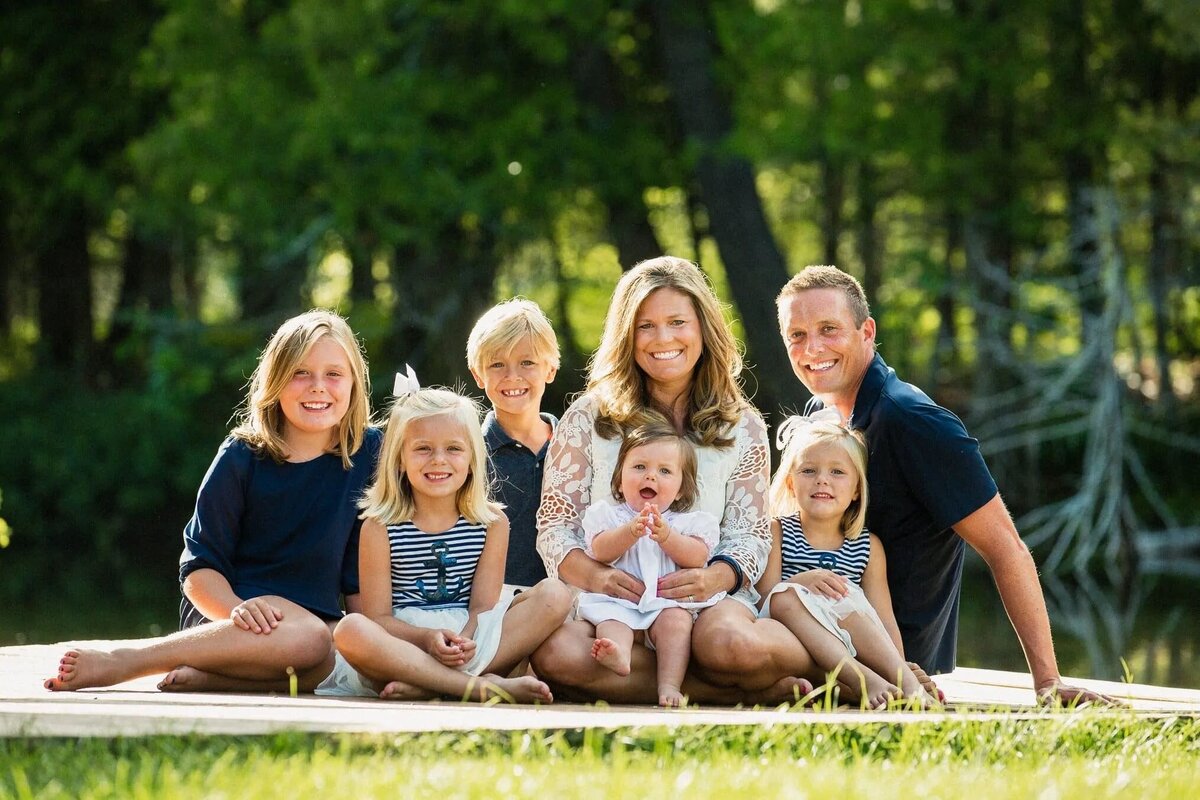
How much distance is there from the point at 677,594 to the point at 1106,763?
126cm

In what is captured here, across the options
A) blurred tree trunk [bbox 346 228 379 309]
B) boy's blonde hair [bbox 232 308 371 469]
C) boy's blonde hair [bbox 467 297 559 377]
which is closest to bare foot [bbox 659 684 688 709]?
boy's blonde hair [bbox 232 308 371 469]

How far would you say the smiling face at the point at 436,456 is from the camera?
4.92 m

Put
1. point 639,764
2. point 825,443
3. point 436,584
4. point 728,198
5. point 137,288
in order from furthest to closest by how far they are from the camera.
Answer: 1. point 137,288
2. point 728,198
3. point 825,443
4. point 436,584
5. point 639,764

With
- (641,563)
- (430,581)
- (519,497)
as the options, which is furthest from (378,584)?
(519,497)

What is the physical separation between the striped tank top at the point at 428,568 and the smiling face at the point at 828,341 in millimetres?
1206

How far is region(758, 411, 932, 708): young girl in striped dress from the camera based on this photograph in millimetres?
4742

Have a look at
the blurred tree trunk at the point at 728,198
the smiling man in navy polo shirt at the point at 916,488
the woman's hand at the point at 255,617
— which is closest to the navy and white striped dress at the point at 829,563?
the smiling man in navy polo shirt at the point at 916,488

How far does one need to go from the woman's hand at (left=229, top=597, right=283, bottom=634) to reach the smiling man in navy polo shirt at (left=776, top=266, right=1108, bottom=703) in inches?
70.4

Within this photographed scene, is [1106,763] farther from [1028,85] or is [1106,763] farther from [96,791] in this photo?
[1028,85]

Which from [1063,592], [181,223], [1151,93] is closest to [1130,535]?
[1063,592]

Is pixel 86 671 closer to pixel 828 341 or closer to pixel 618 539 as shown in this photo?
pixel 618 539

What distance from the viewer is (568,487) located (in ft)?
16.4

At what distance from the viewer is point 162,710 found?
413 centimetres

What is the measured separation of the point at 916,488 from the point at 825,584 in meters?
0.49
